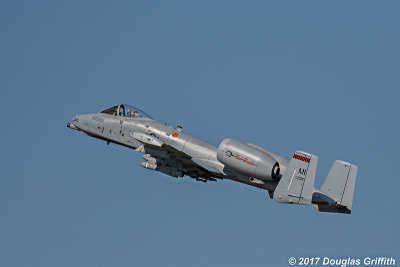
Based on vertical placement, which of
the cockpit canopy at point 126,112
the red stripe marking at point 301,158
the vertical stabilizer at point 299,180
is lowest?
the vertical stabilizer at point 299,180

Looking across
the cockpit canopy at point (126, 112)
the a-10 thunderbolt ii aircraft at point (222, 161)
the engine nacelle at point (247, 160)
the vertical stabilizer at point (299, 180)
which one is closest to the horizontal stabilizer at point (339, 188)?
the a-10 thunderbolt ii aircraft at point (222, 161)

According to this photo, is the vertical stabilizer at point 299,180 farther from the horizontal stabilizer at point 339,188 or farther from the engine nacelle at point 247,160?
the horizontal stabilizer at point 339,188

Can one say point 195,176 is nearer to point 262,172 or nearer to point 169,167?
point 169,167

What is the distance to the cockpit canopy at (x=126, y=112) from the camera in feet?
114

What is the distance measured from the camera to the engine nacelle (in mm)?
28927

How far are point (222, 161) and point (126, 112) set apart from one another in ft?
23.2

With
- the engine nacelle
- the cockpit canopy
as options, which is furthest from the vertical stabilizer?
the cockpit canopy

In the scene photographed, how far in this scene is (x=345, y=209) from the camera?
95.3 ft

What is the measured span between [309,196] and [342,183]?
1941mm

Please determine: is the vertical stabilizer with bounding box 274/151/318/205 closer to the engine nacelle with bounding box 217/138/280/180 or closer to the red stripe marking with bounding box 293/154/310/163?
the red stripe marking with bounding box 293/154/310/163

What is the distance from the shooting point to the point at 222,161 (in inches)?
1167

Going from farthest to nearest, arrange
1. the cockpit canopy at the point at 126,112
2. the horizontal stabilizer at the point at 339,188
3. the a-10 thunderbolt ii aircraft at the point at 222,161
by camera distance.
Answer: the cockpit canopy at the point at 126,112
the horizontal stabilizer at the point at 339,188
the a-10 thunderbolt ii aircraft at the point at 222,161

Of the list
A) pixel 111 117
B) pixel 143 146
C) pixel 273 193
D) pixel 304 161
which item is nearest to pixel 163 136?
pixel 143 146

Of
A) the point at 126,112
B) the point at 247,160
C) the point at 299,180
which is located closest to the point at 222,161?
the point at 247,160
